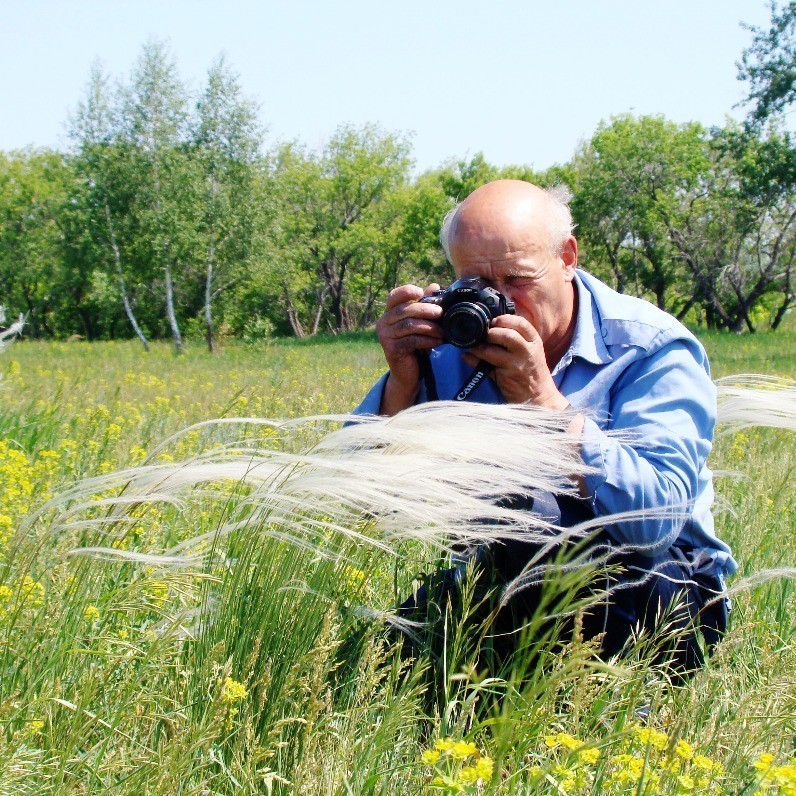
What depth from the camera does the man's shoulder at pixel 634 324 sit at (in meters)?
2.32

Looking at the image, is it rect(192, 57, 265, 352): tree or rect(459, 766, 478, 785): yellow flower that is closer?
rect(459, 766, 478, 785): yellow flower

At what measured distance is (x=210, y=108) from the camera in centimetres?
2728

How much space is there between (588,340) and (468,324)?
0.42 metres

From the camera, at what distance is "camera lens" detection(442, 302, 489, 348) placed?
2148 millimetres

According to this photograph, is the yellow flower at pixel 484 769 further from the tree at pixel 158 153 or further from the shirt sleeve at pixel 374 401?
the tree at pixel 158 153

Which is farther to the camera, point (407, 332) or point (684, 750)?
point (407, 332)

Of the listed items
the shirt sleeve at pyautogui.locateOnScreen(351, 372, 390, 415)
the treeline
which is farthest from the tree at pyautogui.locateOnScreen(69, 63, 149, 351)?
the shirt sleeve at pyautogui.locateOnScreen(351, 372, 390, 415)

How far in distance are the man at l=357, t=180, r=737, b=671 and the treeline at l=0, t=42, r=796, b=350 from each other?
630 millimetres

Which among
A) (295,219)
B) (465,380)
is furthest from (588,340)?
(295,219)

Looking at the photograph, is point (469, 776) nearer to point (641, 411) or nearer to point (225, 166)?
point (641, 411)

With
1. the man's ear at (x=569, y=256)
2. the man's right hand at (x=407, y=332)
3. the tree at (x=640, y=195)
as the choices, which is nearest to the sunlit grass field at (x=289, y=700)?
the man's right hand at (x=407, y=332)

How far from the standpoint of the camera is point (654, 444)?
208 cm

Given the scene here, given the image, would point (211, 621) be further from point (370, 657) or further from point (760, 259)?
point (760, 259)

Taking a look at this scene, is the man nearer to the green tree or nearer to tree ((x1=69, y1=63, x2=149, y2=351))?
tree ((x1=69, y1=63, x2=149, y2=351))
